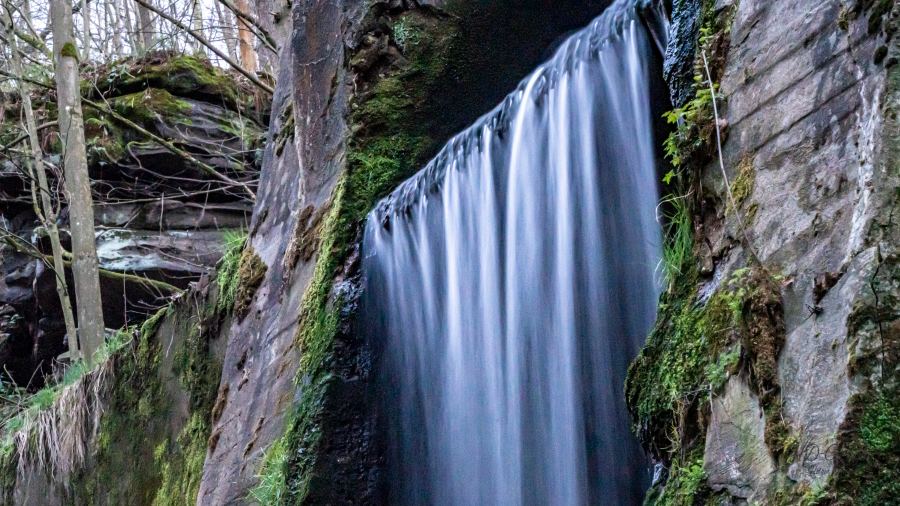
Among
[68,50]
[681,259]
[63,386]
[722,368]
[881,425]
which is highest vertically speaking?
[68,50]

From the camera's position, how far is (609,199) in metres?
3.72

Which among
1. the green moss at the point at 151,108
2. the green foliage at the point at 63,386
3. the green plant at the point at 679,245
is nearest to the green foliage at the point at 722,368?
the green plant at the point at 679,245

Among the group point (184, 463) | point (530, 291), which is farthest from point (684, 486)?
point (184, 463)

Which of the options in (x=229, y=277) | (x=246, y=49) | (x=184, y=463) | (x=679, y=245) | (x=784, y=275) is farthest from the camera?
(x=246, y=49)

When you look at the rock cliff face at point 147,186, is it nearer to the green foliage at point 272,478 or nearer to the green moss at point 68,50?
the green moss at point 68,50

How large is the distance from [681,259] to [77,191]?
730 centimetres

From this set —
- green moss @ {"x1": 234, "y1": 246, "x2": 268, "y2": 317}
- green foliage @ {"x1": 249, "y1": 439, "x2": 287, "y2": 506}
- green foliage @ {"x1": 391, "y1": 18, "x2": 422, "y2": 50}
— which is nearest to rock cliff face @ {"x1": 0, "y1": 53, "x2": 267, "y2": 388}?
green moss @ {"x1": 234, "y1": 246, "x2": 268, "y2": 317}

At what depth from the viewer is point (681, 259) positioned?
2.89m

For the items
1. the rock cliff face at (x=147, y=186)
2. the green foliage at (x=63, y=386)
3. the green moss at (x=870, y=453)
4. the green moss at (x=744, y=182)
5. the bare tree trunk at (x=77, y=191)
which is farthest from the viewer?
the rock cliff face at (x=147, y=186)

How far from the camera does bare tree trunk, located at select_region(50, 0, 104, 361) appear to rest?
353 inches

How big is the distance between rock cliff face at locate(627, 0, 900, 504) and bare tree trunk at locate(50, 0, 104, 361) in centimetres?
716

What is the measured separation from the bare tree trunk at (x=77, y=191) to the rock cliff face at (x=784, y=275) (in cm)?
716

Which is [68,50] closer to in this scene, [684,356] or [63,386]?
[63,386]

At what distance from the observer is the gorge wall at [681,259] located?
6.91ft
